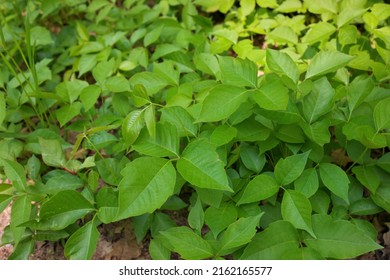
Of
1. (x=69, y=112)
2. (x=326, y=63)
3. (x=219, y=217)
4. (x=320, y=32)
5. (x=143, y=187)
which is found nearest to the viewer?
(x=143, y=187)

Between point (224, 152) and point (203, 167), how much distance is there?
0.86ft

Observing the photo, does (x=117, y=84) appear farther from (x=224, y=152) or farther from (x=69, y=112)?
(x=224, y=152)

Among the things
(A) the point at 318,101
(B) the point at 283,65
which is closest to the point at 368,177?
(A) the point at 318,101

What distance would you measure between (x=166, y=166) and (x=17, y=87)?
4.64 ft

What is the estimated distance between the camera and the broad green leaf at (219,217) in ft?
5.45

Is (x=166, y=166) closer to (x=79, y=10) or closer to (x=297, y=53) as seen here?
(x=297, y=53)

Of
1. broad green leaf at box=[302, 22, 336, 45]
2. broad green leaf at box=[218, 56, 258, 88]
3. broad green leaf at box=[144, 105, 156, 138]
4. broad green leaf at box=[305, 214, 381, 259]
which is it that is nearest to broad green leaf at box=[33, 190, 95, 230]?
broad green leaf at box=[144, 105, 156, 138]

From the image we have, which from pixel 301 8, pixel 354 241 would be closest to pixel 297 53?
pixel 301 8

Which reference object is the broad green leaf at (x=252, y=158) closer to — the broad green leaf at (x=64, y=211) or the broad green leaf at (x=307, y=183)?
the broad green leaf at (x=307, y=183)

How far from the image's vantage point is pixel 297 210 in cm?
157

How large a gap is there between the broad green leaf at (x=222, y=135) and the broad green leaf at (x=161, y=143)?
0.60 feet

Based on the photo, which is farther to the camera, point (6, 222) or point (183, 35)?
point (183, 35)

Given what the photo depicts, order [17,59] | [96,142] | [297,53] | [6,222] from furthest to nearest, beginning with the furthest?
1. [17,59]
2. [297,53]
3. [6,222]
4. [96,142]
